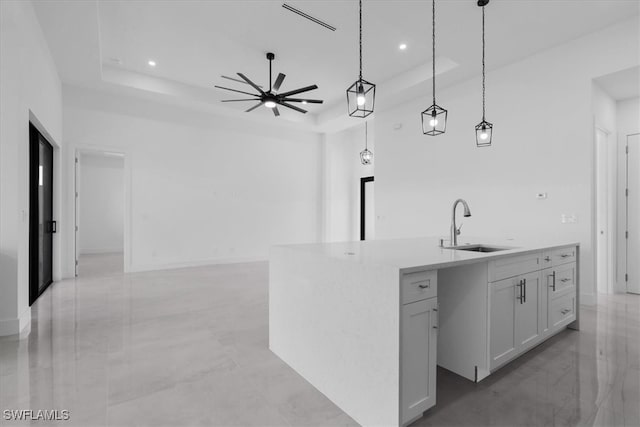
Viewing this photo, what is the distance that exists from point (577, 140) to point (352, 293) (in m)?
3.86

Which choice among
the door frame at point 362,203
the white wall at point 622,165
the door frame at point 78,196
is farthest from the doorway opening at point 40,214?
the white wall at point 622,165

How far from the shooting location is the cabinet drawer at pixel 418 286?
1.59 metres

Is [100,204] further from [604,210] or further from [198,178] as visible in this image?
[604,210]

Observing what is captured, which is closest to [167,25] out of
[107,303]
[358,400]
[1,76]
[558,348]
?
[1,76]

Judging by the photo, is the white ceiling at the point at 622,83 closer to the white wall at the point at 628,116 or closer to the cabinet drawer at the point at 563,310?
the white wall at the point at 628,116

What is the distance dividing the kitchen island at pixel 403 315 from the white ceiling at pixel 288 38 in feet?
8.63

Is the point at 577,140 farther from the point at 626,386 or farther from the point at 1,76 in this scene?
the point at 1,76

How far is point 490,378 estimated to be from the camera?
2.17 meters

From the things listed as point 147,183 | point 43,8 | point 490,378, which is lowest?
point 490,378

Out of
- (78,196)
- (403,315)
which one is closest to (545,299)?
(403,315)

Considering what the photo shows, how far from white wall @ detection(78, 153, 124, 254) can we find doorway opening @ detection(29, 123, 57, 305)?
4615mm

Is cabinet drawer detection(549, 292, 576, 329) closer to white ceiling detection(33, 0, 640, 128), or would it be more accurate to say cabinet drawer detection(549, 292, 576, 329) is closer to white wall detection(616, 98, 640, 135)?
white ceiling detection(33, 0, 640, 128)

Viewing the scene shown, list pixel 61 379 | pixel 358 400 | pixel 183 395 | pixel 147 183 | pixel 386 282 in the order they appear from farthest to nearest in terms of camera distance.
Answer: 1. pixel 147 183
2. pixel 61 379
3. pixel 183 395
4. pixel 358 400
5. pixel 386 282

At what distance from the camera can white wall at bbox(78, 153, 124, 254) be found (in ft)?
29.9
